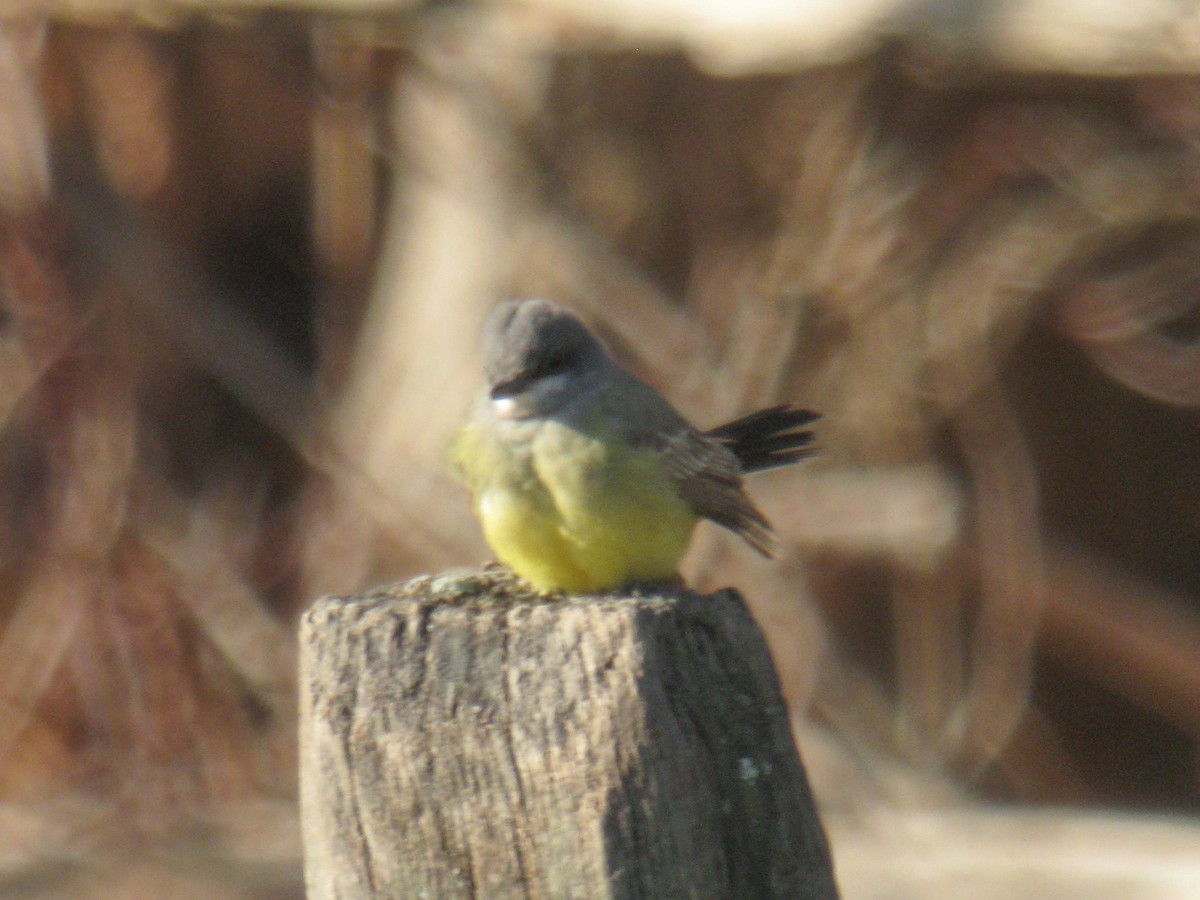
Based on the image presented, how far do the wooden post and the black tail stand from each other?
5.52 feet

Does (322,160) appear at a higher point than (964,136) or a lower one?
higher

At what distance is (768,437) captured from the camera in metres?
3.78

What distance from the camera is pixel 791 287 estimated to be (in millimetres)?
6754

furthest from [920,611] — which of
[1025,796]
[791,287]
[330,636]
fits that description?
[330,636]

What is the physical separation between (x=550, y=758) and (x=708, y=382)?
192 inches

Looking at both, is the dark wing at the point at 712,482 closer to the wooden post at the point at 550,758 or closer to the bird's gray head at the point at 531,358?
the bird's gray head at the point at 531,358

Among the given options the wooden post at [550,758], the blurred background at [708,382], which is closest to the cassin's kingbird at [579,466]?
the wooden post at [550,758]

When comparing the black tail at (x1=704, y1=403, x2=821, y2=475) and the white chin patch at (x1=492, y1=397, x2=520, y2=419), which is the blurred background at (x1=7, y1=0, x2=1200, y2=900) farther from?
the white chin patch at (x1=492, y1=397, x2=520, y2=419)

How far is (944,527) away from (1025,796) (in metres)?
1.54

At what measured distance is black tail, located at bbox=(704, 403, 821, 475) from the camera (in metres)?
3.73

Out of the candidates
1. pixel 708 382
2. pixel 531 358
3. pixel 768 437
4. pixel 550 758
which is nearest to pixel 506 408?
pixel 531 358

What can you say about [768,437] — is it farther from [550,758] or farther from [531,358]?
[550,758]

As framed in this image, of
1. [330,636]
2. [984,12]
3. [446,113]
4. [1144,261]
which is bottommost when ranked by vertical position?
[330,636]

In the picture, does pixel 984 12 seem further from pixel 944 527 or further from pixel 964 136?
pixel 944 527
